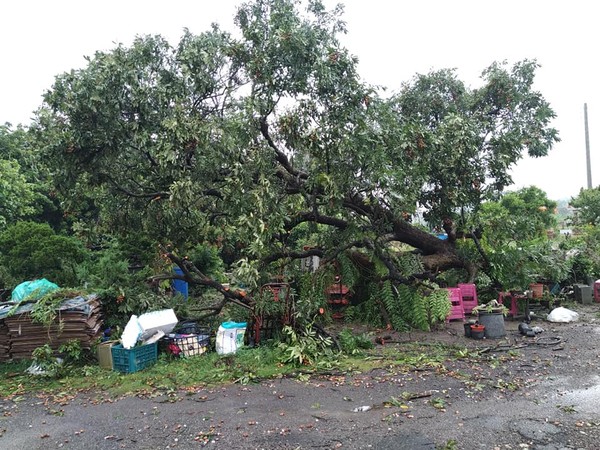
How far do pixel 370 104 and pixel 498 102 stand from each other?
3.75 m

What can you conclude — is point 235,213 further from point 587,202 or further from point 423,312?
point 587,202

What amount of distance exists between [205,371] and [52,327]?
251 centimetres

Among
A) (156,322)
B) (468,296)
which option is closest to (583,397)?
(468,296)

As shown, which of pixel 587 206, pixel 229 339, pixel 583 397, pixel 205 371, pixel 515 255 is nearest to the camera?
pixel 583 397

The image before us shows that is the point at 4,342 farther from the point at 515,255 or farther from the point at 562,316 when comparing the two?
the point at 562,316

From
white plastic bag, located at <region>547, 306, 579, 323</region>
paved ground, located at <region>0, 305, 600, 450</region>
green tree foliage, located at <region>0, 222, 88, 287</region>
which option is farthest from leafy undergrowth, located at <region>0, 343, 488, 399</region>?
white plastic bag, located at <region>547, 306, 579, 323</region>

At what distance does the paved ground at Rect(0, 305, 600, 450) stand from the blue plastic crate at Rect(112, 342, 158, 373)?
740mm

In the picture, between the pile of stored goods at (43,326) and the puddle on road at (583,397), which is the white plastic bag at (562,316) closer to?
the puddle on road at (583,397)

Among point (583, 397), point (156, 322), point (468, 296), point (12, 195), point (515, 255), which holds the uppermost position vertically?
point (12, 195)

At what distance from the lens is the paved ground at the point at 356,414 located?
3.62 m

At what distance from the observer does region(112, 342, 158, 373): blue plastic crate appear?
18.8ft

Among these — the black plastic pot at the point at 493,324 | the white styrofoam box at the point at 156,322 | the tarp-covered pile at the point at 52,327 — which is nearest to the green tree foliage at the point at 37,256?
the tarp-covered pile at the point at 52,327

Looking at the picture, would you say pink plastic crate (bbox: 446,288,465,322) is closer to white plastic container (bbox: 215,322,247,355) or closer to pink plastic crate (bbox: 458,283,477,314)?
pink plastic crate (bbox: 458,283,477,314)

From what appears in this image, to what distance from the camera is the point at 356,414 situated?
4.17 m
